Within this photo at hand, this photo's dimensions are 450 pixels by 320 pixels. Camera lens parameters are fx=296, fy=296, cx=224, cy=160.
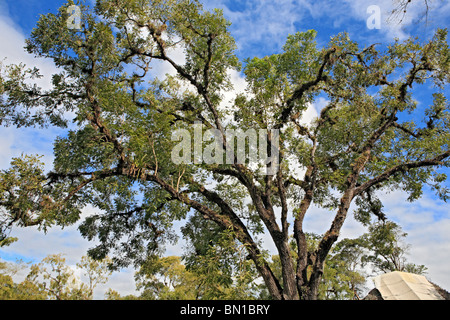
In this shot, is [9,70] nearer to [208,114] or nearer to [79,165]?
[79,165]

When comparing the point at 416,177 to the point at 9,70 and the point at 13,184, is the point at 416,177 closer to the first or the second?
the point at 13,184

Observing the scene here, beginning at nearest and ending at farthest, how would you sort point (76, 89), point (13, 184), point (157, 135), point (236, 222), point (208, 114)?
point (13, 184) → point (157, 135) → point (76, 89) → point (236, 222) → point (208, 114)

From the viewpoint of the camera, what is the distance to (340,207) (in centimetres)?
937

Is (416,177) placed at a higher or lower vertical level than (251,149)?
lower

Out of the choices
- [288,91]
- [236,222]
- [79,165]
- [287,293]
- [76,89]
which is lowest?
[287,293]

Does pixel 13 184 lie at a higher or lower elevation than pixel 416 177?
lower

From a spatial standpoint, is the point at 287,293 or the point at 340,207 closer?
the point at 287,293

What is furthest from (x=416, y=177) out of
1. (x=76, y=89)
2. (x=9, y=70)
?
(x=9, y=70)

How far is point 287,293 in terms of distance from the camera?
8367mm
